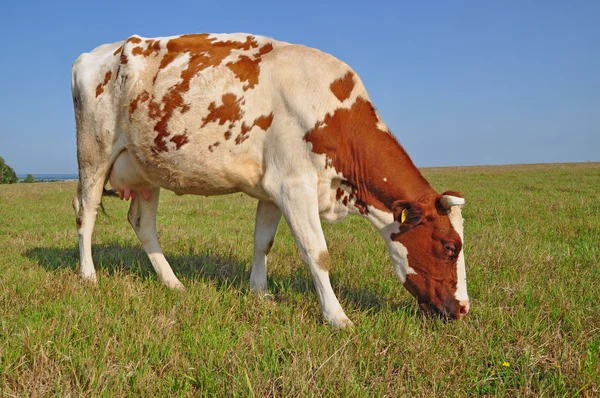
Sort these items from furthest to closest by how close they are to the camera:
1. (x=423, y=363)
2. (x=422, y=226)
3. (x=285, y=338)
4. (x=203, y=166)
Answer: (x=203, y=166)
(x=422, y=226)
(x=285, y=338)
(x=423, y=363)

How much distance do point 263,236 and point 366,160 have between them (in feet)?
4.98

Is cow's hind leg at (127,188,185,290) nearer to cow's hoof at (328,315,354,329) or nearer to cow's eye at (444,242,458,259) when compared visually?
cow's hoof at (328,315,354,329)

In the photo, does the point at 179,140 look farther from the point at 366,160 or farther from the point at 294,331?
the point at 294,331

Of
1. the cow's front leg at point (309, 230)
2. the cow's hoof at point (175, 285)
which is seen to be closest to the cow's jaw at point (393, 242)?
the cow's front leg at point (309, 230)

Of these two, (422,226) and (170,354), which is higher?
(422,226)

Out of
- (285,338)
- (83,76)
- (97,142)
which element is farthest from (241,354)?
(83,76)

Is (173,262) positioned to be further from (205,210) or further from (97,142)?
(205,210)

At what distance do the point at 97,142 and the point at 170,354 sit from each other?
3069 mm

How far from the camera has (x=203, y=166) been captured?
4754 millimetres

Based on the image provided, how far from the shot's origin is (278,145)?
14.5ft

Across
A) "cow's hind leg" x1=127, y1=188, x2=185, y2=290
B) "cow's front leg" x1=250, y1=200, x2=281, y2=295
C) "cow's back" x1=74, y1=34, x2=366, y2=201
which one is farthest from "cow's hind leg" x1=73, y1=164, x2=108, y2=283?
"cow's front leg" x1=250, y1=200, x2=281, y2=295

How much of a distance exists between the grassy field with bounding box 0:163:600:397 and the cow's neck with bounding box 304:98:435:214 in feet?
3.27

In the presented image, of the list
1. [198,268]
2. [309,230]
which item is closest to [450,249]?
[309,230]

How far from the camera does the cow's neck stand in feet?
14.4
